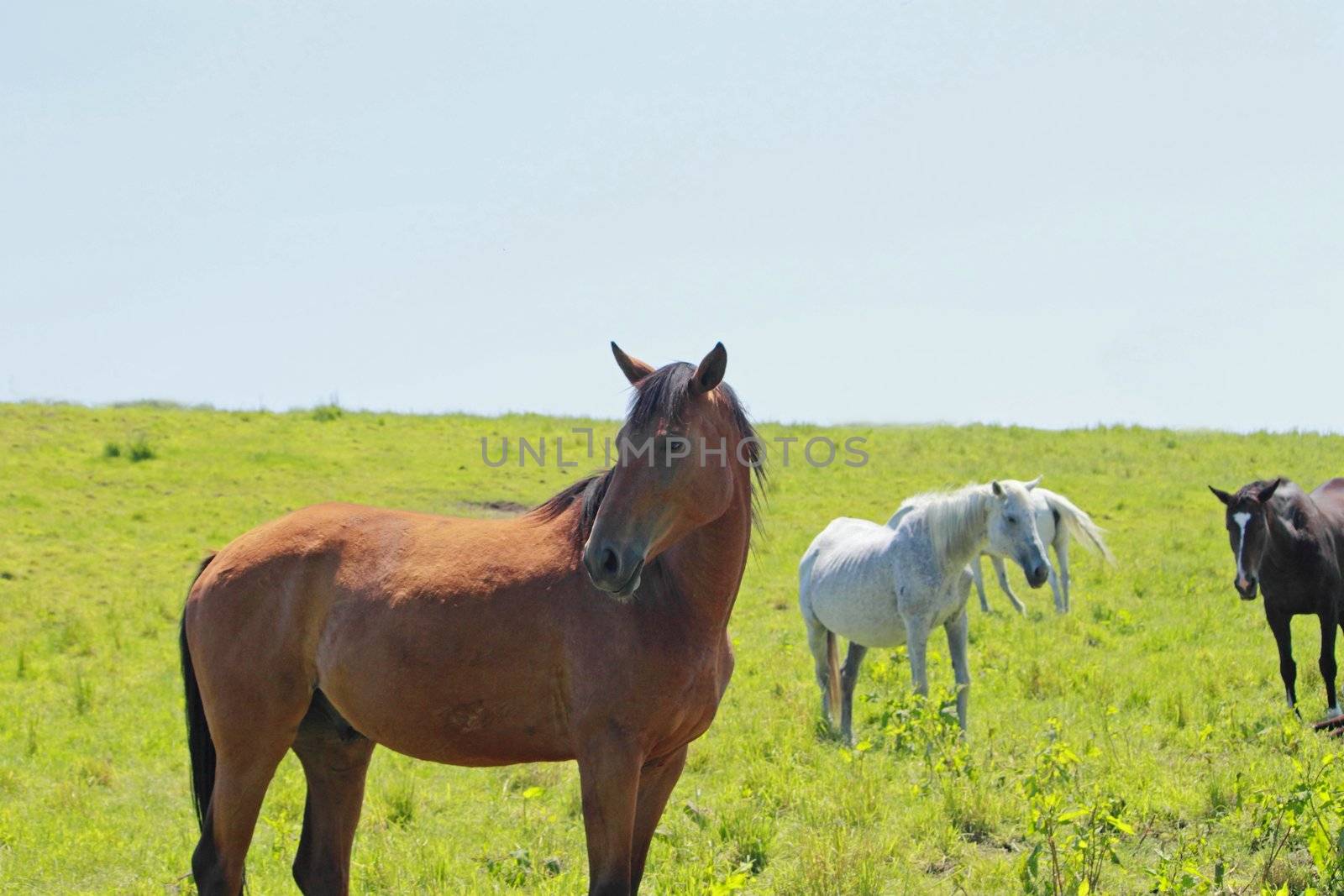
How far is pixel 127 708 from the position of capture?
948cm

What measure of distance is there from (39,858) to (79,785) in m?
1.43

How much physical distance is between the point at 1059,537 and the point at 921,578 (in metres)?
4.55

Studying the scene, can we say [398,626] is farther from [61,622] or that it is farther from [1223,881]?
[61,622]

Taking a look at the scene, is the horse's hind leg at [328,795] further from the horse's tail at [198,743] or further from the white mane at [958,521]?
the white mane at [958,521]

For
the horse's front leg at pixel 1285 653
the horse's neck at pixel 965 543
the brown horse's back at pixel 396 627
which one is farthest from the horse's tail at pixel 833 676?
the brown horse's back at pixel 396 627

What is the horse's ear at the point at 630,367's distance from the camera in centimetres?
406

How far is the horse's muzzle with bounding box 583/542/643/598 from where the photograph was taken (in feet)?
11.5

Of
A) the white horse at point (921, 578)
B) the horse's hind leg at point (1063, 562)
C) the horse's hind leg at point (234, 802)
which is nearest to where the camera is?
the horse's hind leg at point (234, 802)

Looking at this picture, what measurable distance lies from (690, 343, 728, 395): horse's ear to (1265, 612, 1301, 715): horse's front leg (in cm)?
672

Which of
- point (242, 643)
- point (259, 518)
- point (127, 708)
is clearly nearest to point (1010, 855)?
point (242, 643)

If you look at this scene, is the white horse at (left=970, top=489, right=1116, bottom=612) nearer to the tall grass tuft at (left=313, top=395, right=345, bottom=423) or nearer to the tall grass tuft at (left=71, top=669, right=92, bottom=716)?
the tall grass tuft at (left=71, top=669, right=92, bottom=716)

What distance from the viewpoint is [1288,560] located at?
28.7ft

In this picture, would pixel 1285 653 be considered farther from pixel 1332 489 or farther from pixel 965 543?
pixel 965 543

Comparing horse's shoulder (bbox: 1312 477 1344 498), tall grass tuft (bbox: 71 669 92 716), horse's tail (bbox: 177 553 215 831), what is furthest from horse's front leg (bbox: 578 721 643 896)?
horse's shoulder (bbox: 1312 477 1344 498)
